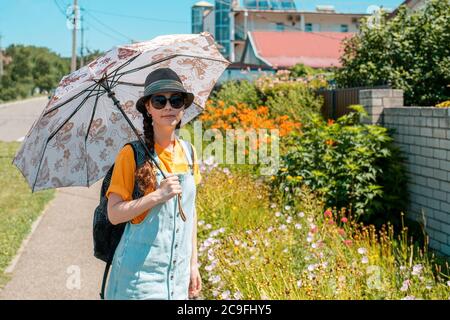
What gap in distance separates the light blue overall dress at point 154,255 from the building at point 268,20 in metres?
53.8

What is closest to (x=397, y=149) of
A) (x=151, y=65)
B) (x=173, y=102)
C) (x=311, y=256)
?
(x=311, y=256)

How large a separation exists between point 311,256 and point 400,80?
629cm

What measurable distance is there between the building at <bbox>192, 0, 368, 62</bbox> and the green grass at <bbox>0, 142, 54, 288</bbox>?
4468 cm

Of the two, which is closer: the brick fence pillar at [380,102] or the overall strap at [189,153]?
the overall strap at [189,153]

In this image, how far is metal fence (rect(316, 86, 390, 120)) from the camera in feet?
36.7

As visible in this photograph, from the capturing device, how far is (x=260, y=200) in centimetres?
706

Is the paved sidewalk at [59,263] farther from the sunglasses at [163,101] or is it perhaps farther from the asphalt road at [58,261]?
the sunglasses at [163,101]

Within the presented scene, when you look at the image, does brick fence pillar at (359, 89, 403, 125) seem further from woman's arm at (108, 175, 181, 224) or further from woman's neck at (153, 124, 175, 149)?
woman's arm at (108, 175, 181, 224)

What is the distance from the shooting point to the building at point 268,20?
57469mm

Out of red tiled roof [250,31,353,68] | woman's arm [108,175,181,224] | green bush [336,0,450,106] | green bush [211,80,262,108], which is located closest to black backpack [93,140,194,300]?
woman's arm [108,175,181,224]

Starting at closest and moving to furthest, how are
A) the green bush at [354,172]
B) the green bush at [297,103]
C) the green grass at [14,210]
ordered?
the green bush at [354,172] < the green grass at [14,210] < the green bush at [297,103]

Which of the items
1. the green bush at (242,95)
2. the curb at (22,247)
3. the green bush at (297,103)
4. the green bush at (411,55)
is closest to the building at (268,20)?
the green bush at (242,95)

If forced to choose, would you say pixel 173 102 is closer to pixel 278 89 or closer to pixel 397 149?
pixel 397 149

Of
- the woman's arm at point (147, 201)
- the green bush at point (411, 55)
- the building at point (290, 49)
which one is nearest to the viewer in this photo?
the woman's arm at point (147, 201)
